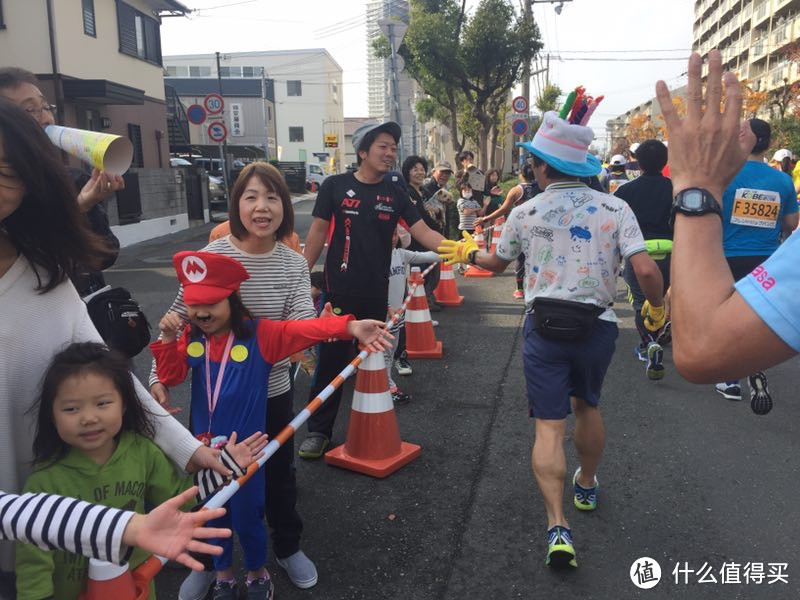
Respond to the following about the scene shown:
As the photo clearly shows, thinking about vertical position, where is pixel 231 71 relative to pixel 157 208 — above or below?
above

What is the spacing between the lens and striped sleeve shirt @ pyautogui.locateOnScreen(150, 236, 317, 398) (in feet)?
9.55

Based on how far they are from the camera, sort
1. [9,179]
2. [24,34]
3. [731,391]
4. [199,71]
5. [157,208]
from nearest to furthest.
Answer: [9,179] < [731,391] < [24,34] < [157,208] < [199,71]

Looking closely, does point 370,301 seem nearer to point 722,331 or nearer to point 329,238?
point 329,238

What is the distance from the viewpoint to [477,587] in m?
2.81

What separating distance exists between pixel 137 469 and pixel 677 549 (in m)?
2.56

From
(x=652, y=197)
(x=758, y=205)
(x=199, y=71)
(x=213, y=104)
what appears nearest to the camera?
(x=758, y=205)

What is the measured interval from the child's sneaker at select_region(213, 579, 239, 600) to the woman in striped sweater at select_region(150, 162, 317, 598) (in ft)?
0.41

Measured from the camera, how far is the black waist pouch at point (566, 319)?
9.51 feet

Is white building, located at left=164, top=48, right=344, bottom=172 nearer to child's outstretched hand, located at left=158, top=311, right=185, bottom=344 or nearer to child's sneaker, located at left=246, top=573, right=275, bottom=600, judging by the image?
child's outstretched hand, located at left=158, top=311, right=185, bottom=344

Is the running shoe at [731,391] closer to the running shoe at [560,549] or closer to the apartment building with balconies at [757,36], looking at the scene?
the running shoe at [560,549]

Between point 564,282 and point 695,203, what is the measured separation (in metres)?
1.66

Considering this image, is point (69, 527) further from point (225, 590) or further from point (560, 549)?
point (560, 549)

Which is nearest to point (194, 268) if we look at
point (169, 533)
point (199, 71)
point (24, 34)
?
point (169, 533)

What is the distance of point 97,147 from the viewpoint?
6.81 ft
